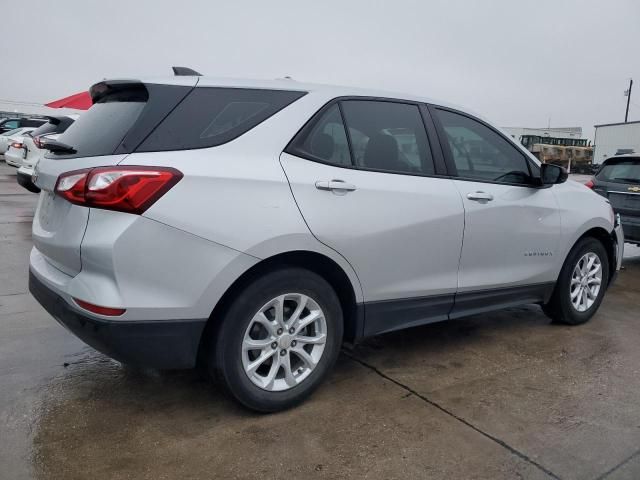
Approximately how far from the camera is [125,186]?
7.91 feet

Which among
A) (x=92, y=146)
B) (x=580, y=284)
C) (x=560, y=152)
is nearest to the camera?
(x=92, y=146)

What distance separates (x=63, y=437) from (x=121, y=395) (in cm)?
47

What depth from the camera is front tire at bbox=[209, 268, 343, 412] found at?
2.67m

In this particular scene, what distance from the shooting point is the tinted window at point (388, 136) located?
3174mm

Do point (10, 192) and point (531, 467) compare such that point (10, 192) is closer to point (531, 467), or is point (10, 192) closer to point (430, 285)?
point (430, 285)

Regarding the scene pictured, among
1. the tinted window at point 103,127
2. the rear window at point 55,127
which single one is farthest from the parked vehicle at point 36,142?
the tinted window at point 103,127

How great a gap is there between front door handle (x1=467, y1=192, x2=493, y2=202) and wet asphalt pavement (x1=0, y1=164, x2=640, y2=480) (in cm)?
111

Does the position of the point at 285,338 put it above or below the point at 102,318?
below

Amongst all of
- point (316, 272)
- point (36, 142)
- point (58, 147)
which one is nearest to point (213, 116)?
point (58, 147)

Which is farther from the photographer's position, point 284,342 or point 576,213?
point 576,213

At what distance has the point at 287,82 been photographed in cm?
311

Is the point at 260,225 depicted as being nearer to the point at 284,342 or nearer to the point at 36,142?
the point at 284,342

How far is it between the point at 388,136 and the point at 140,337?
1830mm

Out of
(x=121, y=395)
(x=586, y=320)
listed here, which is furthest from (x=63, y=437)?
(x=586, y=320)
